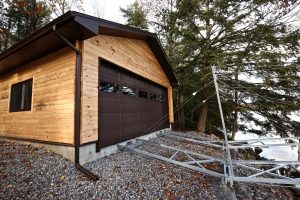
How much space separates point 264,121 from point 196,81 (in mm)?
6390

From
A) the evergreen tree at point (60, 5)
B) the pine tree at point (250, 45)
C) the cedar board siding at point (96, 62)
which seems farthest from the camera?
the evergreen tree at point (60, 5)

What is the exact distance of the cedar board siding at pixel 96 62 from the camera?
4.52 metres

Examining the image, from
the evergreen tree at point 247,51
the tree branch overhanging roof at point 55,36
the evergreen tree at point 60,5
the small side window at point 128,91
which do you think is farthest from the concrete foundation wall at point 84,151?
the evergreen tree at point 60,5

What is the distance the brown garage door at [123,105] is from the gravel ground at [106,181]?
1199 millimetres

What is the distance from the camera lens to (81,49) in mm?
4625

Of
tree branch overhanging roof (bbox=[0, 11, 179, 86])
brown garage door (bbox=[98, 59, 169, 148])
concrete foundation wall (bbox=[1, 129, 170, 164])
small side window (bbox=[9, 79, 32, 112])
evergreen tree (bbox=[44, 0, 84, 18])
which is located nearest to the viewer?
tree branch overhanging roof (bbox=[0, 11, 179, 86])

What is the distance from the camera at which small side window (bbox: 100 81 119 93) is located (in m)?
5.44

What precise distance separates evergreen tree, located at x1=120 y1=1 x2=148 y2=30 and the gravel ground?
13.5 metres

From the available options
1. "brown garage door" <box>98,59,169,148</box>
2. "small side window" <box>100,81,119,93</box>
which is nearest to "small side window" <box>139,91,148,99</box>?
"brown garage door" <box>98,59,169,148</box>

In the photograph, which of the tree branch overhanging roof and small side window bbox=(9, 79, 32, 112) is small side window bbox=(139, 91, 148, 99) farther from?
small side window bbox=(9, 79, 32, 112)

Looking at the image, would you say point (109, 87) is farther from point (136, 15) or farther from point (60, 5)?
point (60, 5)

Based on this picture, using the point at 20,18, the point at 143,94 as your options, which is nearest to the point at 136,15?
the point at 143,94

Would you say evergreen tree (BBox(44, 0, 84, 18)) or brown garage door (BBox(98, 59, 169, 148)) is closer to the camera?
brown garage door (BBox(98, 59, 169, 148))

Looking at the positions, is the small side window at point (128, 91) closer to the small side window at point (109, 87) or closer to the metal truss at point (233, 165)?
the small side window at point (109, 87)
